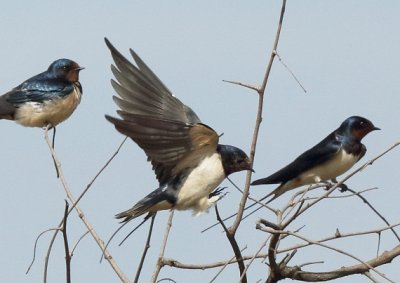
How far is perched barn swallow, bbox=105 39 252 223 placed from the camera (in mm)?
4293

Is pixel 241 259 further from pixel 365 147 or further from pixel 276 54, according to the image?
pixel 365 147

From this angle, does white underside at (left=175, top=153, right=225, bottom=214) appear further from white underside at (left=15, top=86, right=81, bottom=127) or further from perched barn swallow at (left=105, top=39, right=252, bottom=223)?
white underside at (left=15, top=86, right=81, bottom=127)

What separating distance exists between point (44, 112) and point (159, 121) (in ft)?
9.11

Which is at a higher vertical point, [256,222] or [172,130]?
[172,130]

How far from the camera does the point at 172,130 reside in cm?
436

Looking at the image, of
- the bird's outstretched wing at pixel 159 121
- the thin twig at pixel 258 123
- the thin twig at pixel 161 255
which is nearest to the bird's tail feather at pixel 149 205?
the bird's outstretched wing at pixel 159 121

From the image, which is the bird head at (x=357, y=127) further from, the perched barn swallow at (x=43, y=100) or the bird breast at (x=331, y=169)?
the perched barn swallow at (x=43, y=100)

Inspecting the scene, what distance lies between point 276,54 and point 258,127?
24 centimetres

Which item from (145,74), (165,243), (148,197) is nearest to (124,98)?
(145,74)

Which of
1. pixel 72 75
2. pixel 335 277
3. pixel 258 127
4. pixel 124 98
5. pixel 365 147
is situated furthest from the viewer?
pixel 72 75

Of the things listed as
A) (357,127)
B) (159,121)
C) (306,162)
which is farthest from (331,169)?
(159,121)

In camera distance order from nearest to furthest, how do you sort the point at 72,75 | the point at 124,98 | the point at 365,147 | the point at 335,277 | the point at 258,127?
the point at 258,127
the point at 335,277
the point at 124,98
the point at 365,147
the point at 72,75

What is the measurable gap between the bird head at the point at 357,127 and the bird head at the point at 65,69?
188cm

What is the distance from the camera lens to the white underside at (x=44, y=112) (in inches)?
271
